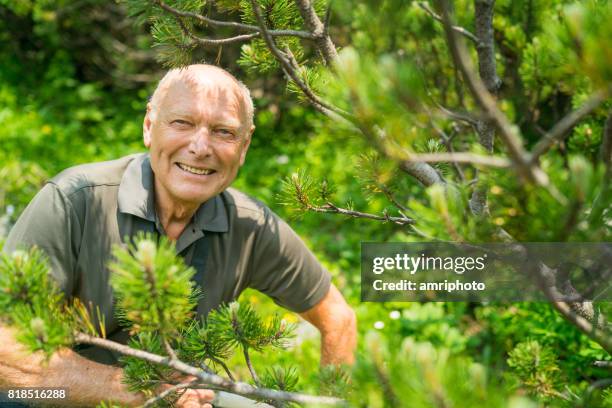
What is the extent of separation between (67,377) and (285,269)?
0.80 meters

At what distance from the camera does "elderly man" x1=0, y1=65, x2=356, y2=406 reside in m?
1.52

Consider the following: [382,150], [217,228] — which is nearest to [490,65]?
[382,150]

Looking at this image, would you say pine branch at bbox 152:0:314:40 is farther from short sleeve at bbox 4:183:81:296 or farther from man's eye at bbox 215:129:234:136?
short sleeve at bbox 4:183:81:296

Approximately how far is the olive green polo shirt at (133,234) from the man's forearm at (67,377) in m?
0.21

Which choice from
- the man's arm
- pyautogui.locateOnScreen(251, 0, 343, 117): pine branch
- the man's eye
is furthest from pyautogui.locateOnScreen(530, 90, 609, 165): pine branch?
the man's arm

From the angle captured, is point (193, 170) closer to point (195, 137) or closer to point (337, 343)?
point (195, 137)

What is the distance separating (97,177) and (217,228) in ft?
1.29

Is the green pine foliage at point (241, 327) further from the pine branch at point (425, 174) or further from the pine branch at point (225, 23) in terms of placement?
the pine branch at point (225, 23)

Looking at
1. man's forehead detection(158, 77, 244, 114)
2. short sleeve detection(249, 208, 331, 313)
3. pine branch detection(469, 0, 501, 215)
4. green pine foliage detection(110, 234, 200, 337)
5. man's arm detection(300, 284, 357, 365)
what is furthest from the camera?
man's arm detection(300, 284, 357, 365)

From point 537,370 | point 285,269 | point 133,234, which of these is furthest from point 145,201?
point 537,370

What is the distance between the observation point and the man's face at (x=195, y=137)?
5.79ft

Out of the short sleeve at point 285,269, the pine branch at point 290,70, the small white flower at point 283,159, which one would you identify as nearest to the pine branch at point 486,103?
the pine branch at point 290,70

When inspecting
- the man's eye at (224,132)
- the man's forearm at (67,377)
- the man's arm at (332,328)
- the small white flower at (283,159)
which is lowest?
the man's forearm at (67,377)

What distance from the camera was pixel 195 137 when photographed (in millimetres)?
1780
